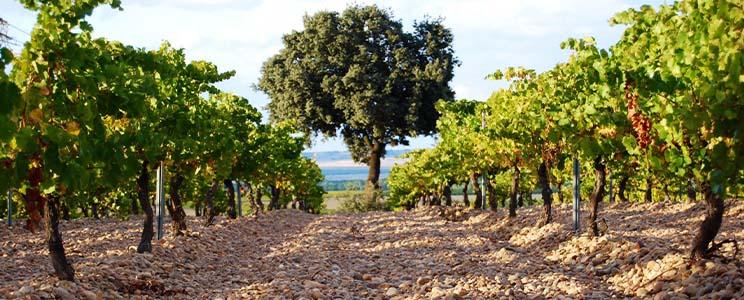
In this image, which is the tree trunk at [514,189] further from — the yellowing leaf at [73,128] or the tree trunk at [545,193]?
the yellowing leaf at [73,128]

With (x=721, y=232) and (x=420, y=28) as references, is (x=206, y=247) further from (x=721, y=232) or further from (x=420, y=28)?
(x=420, y=28)

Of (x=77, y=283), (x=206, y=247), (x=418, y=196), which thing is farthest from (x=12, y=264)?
(x=418, y=196)

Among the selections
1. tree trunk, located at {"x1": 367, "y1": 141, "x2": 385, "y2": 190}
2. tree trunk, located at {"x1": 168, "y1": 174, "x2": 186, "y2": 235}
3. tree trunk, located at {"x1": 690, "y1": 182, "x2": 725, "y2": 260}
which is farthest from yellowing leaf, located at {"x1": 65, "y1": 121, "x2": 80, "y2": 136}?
tree trunk, located at {"x1": 367, "y1": 141, "x2": 385, "y2": 190}

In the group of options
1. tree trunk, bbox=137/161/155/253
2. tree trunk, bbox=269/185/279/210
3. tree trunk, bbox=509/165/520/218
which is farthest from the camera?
tree trunk, bbox=269/185/279/210

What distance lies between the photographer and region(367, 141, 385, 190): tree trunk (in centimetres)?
5062

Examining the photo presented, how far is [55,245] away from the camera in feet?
39.0

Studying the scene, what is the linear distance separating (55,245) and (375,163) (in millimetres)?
39325

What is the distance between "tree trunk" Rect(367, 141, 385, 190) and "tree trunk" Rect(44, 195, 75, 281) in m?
38.5

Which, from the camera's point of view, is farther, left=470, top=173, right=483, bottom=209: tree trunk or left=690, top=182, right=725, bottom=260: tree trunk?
left=470, top=173, right=483, bottom=209: tree trunk

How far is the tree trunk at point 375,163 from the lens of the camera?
50625 mm

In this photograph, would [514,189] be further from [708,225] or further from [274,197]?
[274,197]

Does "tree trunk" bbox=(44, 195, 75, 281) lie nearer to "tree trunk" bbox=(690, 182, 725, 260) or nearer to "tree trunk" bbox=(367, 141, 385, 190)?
"tree trunk" bbox=(690, 182, 725, 260)

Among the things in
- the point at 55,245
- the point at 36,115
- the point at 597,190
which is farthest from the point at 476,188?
the point at 36,115

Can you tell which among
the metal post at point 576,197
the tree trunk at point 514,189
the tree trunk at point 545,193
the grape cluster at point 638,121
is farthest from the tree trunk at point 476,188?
the grape cluster at point 638,121
